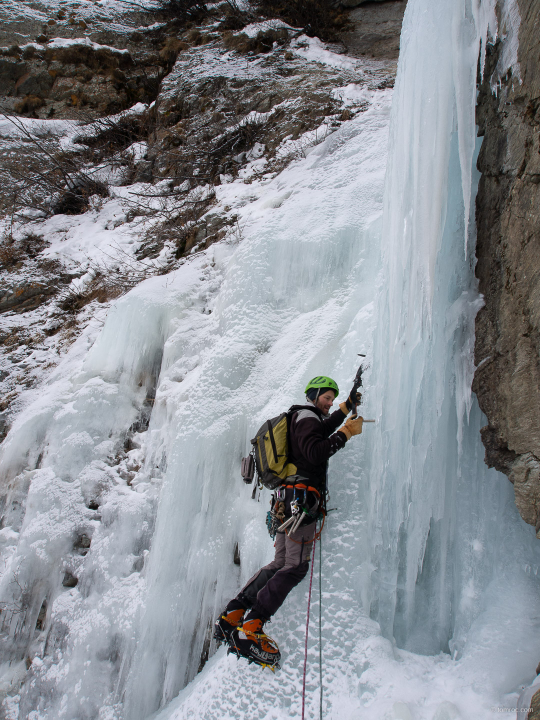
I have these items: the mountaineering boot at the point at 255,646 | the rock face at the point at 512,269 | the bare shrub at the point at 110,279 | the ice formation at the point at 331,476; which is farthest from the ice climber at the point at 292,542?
the bare shrub at the point at 110,279

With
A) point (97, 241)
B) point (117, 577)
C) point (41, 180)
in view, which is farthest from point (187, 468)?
point (41, 180)

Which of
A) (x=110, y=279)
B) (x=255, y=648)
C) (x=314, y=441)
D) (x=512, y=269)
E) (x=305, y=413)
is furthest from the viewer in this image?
(x=110, y=279)

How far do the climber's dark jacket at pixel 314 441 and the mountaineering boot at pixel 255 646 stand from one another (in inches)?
32.4

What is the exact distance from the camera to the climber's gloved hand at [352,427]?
2.45 meters

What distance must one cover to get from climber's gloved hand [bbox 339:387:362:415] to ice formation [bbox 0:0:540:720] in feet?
0.55

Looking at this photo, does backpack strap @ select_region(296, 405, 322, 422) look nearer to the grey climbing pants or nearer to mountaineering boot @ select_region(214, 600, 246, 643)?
the grey climbing pants

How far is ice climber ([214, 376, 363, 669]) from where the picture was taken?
2.30 meters

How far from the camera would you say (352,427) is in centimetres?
247

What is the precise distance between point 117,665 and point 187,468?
4.45 ft

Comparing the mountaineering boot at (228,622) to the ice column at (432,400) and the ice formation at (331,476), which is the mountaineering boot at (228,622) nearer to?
the ice formation at (331,476)

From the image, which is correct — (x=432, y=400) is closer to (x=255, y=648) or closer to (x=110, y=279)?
(x=255, y=648)

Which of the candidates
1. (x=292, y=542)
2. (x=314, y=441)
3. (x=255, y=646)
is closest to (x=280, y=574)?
(x=292, y=542)

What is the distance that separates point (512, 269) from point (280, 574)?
1977 millimetres

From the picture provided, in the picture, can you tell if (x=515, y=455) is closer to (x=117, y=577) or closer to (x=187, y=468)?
(x=187, y=468)
